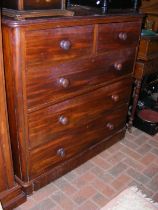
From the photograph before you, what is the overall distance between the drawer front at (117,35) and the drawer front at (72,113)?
1.04ft

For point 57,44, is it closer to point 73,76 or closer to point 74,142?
point 73,76

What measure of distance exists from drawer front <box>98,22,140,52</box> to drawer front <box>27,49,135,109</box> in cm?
6

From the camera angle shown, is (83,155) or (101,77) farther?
(83,155)

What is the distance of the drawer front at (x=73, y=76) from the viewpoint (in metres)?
1.38

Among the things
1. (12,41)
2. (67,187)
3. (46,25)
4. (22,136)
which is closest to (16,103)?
(22,136)

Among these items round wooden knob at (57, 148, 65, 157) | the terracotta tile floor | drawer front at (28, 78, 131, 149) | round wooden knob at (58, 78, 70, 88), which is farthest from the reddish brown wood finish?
the terracotta tile floor

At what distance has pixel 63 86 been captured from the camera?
1.50 meters

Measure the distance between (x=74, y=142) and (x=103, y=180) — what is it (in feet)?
1.32

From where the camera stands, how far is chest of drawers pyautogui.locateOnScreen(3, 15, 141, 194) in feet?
4.23

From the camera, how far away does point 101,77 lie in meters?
1.77

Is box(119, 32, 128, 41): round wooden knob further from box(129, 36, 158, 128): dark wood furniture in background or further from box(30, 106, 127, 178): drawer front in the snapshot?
box(30, 106, 127, 178): drawer front

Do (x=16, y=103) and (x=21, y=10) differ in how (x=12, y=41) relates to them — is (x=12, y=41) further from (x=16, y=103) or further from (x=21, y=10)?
(x=16, y=103)

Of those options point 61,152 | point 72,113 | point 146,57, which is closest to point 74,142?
point 61,152

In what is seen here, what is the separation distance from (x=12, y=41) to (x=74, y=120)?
2.42ft
